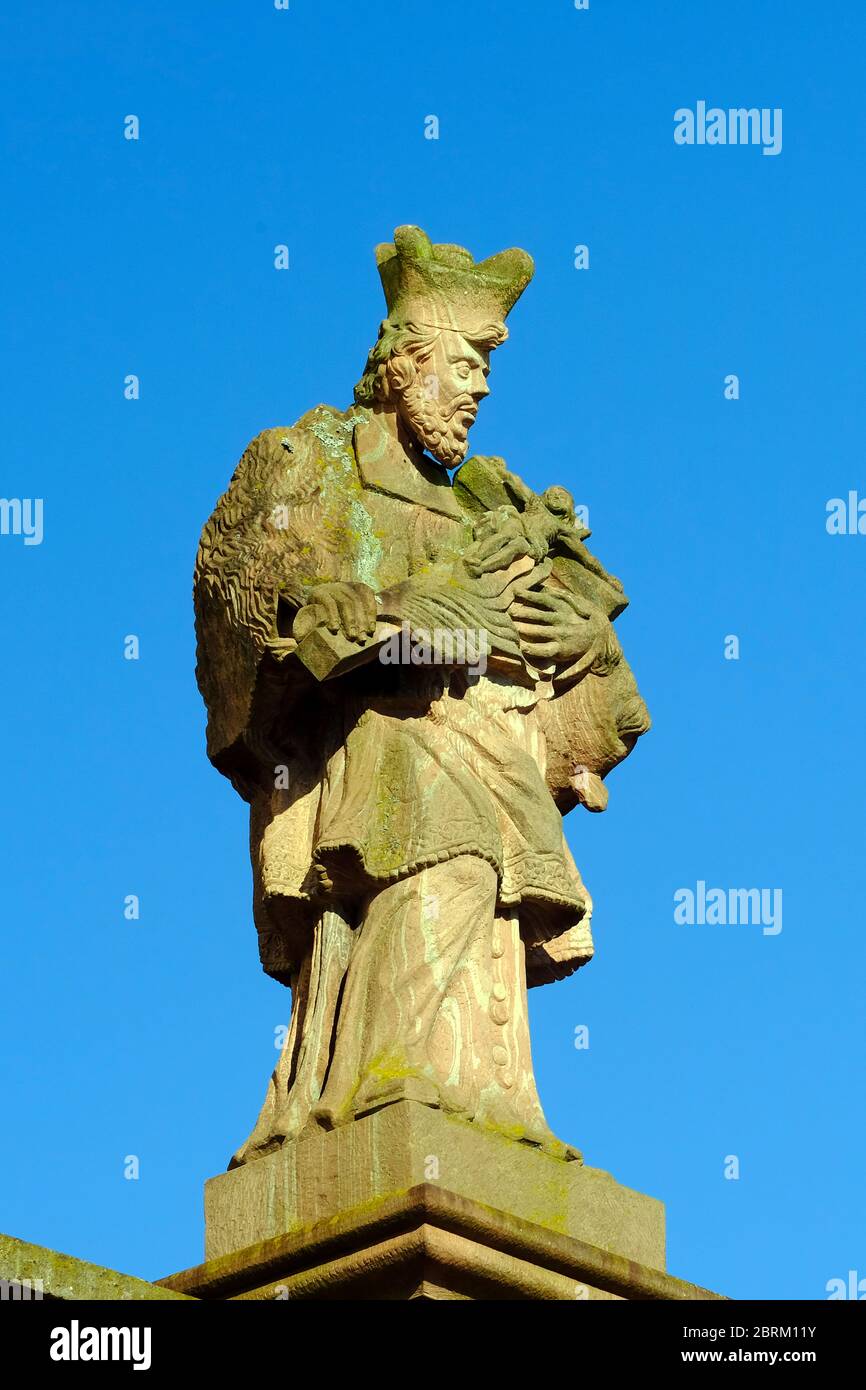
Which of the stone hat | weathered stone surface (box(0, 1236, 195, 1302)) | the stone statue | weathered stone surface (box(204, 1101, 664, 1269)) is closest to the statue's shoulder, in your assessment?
the stone statue

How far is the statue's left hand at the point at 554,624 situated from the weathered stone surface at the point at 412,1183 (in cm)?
262

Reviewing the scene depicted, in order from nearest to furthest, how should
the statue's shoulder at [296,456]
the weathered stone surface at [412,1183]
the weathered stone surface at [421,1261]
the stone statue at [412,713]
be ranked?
the weathered stone surface at [421,1261], the weathered stone surface at [412,1183], the stone statue at [412,713], the statue's shoulder at [296,456]

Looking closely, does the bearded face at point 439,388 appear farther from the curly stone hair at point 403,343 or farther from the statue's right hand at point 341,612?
the statue's right hand at point 341,612

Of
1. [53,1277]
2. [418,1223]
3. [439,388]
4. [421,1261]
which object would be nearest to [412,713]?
[439,388]

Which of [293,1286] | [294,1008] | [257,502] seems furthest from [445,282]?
[293,1286]

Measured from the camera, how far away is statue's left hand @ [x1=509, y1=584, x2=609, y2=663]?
1436cm

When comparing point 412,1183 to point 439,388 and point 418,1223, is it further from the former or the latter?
point 439,388

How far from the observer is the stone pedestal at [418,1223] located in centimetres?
1238

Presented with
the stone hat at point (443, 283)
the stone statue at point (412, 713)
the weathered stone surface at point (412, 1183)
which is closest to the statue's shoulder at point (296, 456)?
the stone statue at point (412, 713)

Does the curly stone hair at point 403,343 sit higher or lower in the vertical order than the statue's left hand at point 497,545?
higher

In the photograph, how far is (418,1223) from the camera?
40.4 ft

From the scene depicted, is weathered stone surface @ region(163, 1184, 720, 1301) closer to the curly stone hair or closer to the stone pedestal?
the stone pedestal

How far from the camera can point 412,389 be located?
14500 millimetres

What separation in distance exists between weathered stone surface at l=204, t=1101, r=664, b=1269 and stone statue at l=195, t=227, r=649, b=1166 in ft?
0.47
